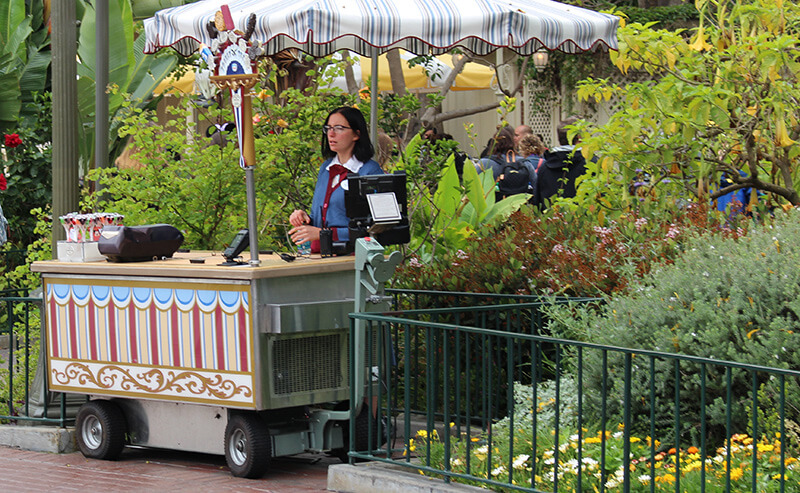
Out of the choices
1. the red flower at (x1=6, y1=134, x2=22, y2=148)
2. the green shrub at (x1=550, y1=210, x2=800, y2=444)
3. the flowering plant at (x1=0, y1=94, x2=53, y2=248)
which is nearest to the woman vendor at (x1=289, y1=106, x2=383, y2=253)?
the green shrub at (x1=550, y1=210, x2=800, y2=444)

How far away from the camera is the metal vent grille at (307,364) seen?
6332mm

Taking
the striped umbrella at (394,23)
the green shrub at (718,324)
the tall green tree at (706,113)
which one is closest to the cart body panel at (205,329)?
the striped umbrella at (394,23)

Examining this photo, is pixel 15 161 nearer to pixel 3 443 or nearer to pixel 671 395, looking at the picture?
pixel 3 443

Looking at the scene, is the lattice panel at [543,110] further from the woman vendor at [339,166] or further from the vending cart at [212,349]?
the vending cart at [212,349]

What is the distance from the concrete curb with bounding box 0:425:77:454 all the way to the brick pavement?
60 mm

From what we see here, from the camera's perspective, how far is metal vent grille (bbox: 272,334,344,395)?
633 cm

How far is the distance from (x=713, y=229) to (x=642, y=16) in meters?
11.9

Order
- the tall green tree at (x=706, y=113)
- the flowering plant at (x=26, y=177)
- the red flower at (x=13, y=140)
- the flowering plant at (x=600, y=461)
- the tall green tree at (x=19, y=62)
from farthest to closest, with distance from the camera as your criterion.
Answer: the tall green tree at (x=19, y=62)
the flowering plant at (x=26, y=177)
the red flower at (x=13, y=140)
the tall green tree at (x=706, y=113)
the flowering plant at (x=600, y=461)

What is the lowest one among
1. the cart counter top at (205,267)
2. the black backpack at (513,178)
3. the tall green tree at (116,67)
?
the cart counter top at (205,267)

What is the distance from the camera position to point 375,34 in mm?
6707

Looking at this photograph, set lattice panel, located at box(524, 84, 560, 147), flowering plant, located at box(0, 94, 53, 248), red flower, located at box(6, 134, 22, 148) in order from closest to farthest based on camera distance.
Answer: red flower, located at box(6, 134, 22, 148)
flowering plant, located at box(0, 94, 53, 248)
lattice panel, located at box(524, 84, 560, 147)

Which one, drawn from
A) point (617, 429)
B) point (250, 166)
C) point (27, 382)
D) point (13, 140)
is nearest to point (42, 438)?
point (27, 382)

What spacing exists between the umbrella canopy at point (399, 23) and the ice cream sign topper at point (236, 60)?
0.64ft

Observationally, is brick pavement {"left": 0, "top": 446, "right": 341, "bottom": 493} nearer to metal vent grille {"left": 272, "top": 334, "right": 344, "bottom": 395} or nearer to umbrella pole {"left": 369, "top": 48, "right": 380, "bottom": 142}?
metal vent grille {"left": 272, "top": 334, "right": 344, "bottom": 395}
